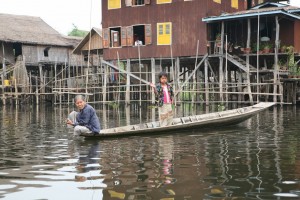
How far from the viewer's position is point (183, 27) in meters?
26.0

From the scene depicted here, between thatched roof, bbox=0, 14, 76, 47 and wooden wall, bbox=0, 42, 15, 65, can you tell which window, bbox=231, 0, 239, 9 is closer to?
thatched roof, bbox=0, 14, 76, 47

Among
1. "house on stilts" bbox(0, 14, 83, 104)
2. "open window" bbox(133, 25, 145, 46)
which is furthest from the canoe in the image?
"house on stilts" bbox(0, 14, 83, 104)

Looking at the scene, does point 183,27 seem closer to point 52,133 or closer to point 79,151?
point 52,133

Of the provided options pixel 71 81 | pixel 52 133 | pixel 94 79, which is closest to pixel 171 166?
pixel 52 133

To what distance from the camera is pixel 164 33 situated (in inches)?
1045

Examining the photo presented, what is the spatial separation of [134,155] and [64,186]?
2.82m

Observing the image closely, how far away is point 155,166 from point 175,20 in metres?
19.0

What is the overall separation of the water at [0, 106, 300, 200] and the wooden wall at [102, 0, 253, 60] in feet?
43.3

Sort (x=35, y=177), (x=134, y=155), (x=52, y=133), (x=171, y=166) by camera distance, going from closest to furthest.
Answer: (x=35, y=177), (x=171, y=166), (x=134, y=155), (x=52, y=133)

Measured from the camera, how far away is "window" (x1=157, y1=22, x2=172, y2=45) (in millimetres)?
26375

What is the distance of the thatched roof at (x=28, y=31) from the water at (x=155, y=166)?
2102 centimetres

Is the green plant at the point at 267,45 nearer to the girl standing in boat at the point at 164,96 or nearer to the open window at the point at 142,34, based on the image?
the open window at the point at 142,34

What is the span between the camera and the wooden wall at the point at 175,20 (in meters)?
25.5

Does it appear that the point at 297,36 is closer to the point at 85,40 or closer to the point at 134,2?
the point at 134,2
